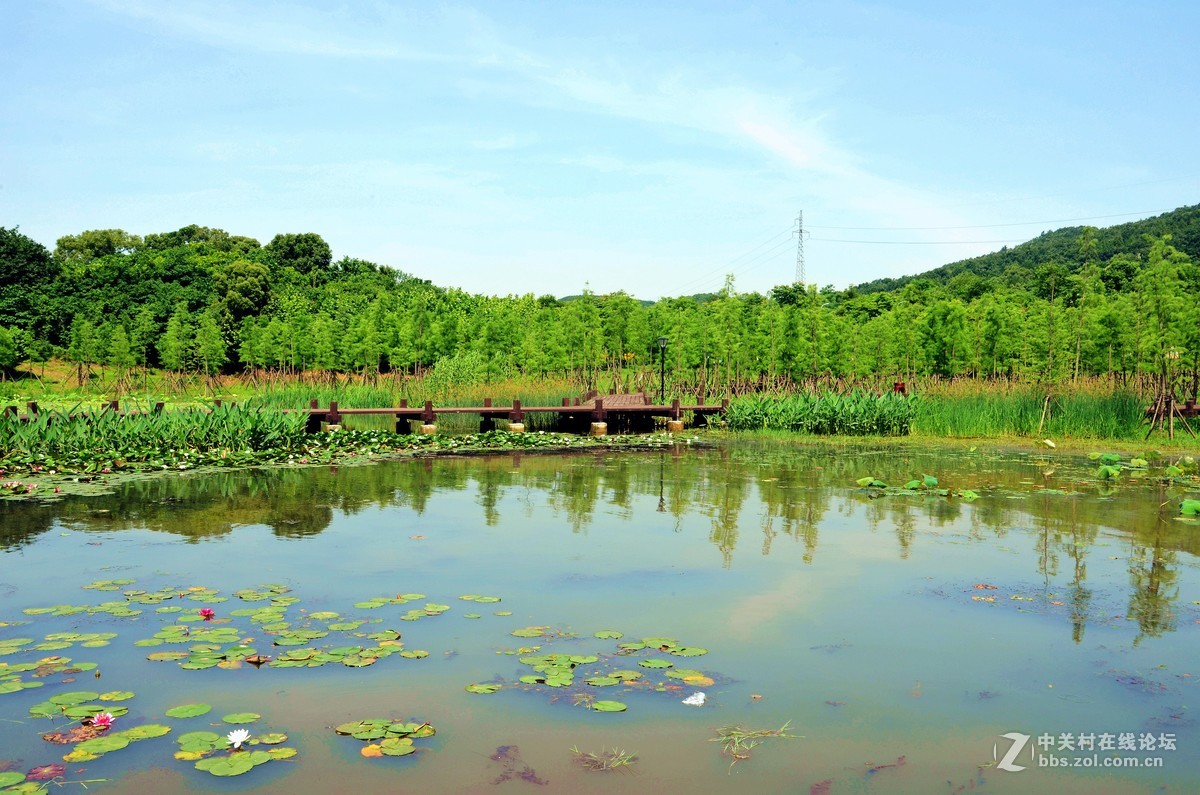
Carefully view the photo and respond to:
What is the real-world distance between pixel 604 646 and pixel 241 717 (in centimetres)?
218

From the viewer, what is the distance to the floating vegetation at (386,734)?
434 cm

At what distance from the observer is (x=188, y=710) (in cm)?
473

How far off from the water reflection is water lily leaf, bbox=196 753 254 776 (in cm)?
482

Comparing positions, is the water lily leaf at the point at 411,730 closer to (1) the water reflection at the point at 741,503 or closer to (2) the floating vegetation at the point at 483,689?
(2) the floating vegetation at the point at 483,689

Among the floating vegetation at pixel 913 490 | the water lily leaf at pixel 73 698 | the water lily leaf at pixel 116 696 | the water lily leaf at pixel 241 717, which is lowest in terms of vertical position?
the water lily leaf at pixel 241 717

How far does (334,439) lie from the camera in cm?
1842

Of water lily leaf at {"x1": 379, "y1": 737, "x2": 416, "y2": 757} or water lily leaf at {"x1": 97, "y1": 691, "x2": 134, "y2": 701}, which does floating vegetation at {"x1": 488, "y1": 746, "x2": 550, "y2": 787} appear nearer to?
water lily leaf at {"x1": 379, "y1": 737, "x2": 416, "y2": 757}

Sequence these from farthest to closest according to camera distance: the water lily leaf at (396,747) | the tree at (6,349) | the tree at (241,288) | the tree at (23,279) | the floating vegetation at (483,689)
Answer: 1. the tree at (241,288)
2. the tree at (23,279)
3. the tree at (6,349)
4. the floating vegetation at (483,689)
5. the water lily leaf at (396,747)

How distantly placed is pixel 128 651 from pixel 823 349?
2845 cm

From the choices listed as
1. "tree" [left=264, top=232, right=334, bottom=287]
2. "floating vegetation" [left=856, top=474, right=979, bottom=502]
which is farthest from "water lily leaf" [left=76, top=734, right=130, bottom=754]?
"tree" [left=264, top=232, right=334, bottom=287]

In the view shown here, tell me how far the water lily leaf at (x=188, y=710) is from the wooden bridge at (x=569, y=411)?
17309 millimetres

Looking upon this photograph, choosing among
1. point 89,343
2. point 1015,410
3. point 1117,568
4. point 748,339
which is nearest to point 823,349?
point 748,339

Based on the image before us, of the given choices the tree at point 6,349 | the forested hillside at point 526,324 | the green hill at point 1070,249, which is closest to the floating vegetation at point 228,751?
the forested hillside at point 526,324

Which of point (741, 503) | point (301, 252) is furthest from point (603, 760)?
point (301, 252)
